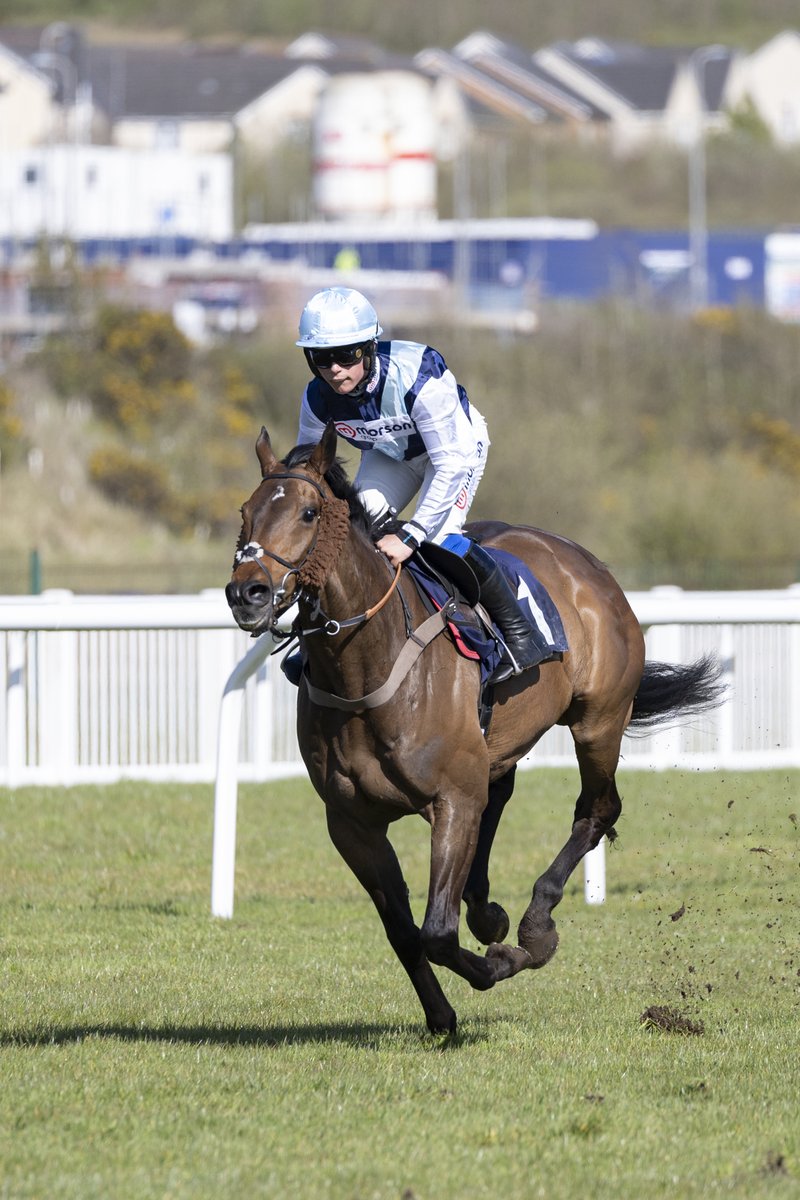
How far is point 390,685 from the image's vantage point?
4.89m

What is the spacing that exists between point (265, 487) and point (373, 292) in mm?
43404

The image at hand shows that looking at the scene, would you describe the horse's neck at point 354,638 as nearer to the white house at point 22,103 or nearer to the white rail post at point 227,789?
the white rail post at point 227,789

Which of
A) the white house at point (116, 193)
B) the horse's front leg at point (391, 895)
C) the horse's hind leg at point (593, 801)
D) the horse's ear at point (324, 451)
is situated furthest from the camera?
the white house at point (116, 193)

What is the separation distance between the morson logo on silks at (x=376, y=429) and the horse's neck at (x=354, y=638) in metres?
0.44

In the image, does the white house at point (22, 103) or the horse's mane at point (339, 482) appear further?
the white house at point (22, 103)

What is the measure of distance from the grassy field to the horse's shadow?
0.02 meters

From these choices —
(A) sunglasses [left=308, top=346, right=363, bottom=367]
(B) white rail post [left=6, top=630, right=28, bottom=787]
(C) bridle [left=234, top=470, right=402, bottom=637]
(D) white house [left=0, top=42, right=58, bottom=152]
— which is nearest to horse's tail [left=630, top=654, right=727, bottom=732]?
(C) bridle [left=234, top=470, right=402, bottom=637]

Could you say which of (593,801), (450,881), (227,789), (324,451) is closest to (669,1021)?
(450,881)

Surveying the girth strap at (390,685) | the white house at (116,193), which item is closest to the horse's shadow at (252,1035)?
the girth strap at (390,685)

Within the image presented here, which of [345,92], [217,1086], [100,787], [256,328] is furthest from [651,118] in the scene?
[217,1086]

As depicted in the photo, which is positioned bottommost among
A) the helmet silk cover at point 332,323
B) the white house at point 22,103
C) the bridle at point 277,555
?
the bridle at point 277,555

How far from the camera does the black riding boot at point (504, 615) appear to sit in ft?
17.6

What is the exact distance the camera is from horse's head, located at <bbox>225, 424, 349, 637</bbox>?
4.32m

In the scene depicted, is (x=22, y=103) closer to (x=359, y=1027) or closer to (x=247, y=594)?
(x=359, y=1027)
